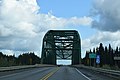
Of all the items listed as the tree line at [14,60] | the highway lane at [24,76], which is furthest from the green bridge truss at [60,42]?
the highway lane at [24,76]

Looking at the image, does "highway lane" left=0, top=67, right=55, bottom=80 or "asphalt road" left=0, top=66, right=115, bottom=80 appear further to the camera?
"asphalt road" left=0, top=66, right=115, bottom=80

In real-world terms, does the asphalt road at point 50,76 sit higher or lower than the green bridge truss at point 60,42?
lower

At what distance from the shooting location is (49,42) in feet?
428

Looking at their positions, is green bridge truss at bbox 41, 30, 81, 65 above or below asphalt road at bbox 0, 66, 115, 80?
above

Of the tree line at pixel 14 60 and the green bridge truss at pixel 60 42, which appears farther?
the green bridge truss at pixel 60 42

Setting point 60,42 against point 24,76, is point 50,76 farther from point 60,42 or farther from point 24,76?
point 60,42

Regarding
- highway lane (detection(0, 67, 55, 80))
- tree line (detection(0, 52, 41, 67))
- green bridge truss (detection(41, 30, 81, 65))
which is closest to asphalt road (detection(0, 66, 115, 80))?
highway lane (detection(0, 67, 55, 80))

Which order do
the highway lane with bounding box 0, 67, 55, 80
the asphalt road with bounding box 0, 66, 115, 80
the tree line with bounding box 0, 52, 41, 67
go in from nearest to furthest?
the highway lane with bounding box 0, 67, 55, 80 < the asphalt road with bounding box 0, 66, 115, 80 < the tree line with bounding box 0, 52, 41, 67

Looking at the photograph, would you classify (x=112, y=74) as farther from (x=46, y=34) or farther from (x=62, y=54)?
(x=62, y=54)

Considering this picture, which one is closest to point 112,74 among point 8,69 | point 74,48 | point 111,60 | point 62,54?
point 8,69

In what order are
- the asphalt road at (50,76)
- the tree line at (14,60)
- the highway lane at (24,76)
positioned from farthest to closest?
the tree line at (14,60)
the asphalt road at (50,76)
the highway lane at (24,76)

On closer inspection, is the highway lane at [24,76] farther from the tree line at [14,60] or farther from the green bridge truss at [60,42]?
the green bridge truss at [60,42]

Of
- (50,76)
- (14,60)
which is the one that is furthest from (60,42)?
(50,76)

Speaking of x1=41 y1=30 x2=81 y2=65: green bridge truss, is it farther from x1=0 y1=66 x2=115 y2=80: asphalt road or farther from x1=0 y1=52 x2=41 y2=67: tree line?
x1=0 y1=66 x2=115 y2=80: asphalt road
